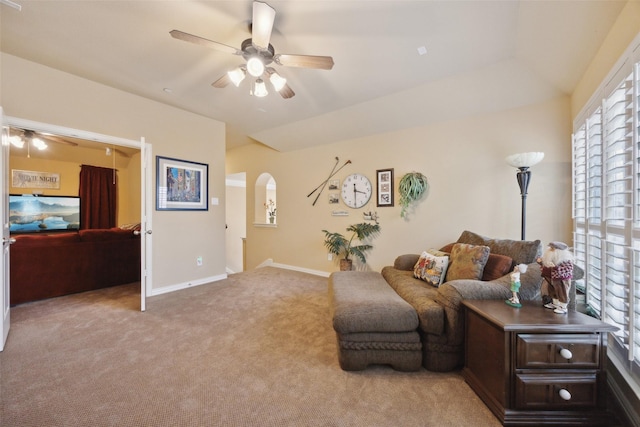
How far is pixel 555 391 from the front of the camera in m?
1.31

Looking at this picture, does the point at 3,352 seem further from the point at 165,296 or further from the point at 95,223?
the point at 95,223

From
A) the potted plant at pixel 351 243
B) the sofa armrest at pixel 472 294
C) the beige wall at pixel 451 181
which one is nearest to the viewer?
the sofa armrest at pixel 472 294

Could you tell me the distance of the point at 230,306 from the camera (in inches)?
115

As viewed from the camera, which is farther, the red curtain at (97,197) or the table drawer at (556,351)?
the red curtain at (97,197)

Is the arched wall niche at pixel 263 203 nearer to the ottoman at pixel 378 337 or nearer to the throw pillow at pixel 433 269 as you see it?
the throw pillow at pixel 433 269

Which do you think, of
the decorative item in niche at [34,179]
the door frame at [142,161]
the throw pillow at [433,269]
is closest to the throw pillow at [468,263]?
the throw pillow at [433,269]

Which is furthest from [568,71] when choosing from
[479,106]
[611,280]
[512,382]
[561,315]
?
[512,382]

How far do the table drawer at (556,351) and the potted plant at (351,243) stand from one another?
2.58 m

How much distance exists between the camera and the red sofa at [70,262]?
300cm

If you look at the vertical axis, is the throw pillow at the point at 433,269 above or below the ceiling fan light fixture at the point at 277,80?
below

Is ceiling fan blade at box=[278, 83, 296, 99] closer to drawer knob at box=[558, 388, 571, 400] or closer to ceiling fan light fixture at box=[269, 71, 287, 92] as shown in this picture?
ceiling fan light fixture at box=[269, 71, 287, 92]

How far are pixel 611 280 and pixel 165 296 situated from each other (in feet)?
14.3

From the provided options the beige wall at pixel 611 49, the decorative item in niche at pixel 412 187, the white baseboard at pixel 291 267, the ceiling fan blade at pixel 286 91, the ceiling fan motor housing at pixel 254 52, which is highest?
the ceiling fan motor housing at pixel 254 52

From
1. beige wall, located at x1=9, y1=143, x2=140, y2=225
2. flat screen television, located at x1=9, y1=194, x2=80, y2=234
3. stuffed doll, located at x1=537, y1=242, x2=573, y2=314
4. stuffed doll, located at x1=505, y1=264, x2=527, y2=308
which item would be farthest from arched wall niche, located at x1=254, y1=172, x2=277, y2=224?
stuffed doll, located at x1=537, y1=242, x2=573, y2=314
